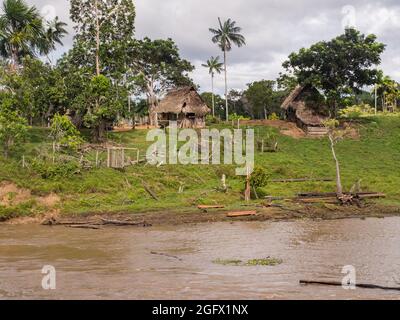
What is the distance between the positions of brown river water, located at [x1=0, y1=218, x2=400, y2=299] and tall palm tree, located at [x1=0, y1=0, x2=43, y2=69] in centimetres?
1879

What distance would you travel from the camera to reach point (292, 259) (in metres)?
15.5

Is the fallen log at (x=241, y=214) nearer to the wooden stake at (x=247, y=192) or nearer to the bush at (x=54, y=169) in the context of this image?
the wooden stake at (x=247, y=192)

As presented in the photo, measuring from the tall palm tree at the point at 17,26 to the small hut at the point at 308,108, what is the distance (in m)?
21.2

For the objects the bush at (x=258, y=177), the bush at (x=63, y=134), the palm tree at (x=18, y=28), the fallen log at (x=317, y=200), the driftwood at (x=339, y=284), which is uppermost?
the palm tree at (x=18, y=28)

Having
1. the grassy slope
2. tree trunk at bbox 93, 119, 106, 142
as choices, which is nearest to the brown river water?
the grassy slope

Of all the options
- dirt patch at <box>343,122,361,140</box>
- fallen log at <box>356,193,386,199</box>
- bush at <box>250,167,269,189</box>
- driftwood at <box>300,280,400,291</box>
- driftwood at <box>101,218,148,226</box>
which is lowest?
driftwood at <box>300,280,400,291</box>

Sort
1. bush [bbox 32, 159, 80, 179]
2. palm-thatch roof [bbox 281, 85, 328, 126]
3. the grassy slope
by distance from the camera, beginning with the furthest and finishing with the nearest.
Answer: palm-thatch roof [bbox 281, 85, 328, 126]
bush [bbox 32, 159, 80, 179]
the grassy slope

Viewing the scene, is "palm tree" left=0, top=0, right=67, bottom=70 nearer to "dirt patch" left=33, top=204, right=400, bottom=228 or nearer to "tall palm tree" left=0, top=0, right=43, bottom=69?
"tall palm tree" left=0, top=0, right=43, bottom=69

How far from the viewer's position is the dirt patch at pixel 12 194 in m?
24.2

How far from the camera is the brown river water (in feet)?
38.9

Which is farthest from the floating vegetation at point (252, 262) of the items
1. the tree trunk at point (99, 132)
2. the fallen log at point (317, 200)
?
the tree trunk at point (99, 132)
